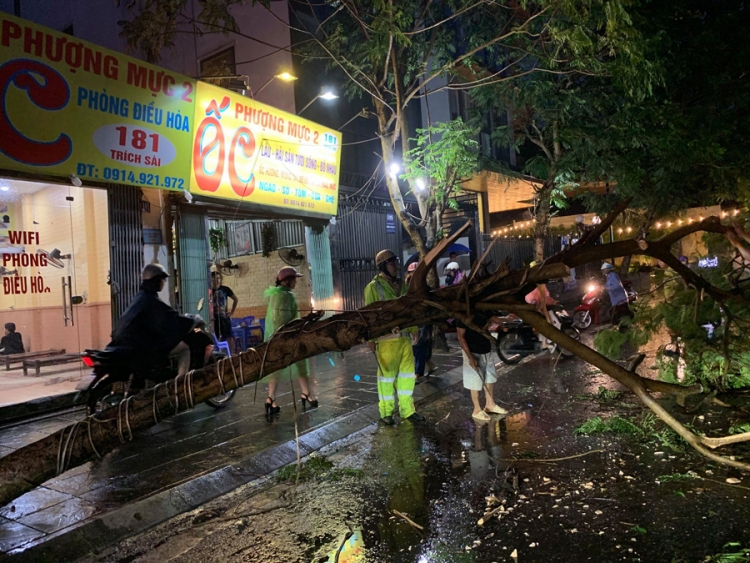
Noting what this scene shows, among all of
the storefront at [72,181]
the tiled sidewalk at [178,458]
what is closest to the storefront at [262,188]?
the storefront at [72,181]

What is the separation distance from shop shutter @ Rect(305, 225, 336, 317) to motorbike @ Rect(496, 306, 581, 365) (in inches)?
157

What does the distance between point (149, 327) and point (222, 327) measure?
150 inches

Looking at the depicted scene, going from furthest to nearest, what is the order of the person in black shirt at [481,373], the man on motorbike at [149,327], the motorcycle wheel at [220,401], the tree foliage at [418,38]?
the tree foliage at [418,38] → the motorcycle wheel at [220,401] → the person in black shirt at [481,373] → the man on motorbike at [149,327]

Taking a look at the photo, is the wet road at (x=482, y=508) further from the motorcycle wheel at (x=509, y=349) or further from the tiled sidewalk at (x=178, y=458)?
the motorcycle wheel at (x=509, y=349)

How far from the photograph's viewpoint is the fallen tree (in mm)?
2852

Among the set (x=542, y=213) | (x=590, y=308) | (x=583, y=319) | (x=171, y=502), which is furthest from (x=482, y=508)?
(x=590, y=308)

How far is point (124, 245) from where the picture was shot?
7988mm

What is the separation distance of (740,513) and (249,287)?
11.9 metres

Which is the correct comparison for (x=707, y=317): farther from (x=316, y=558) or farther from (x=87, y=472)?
(x=87, y=472)

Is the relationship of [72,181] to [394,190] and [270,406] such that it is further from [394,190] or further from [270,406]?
[394,190]

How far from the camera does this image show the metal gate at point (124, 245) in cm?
783

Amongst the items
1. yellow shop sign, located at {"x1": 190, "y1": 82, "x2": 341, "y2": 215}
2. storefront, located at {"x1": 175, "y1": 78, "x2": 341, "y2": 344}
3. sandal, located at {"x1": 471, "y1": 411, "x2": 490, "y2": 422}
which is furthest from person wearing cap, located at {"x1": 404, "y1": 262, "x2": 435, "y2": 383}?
yellow shop sign, located at {"x1": 190, "y1": 82, "x2": 341, "y2": 215}

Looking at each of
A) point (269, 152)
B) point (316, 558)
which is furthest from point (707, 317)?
point (269, 152)

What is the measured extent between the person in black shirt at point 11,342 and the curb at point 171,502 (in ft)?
18.6
